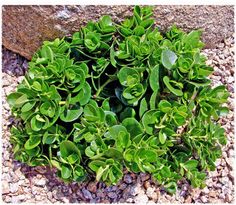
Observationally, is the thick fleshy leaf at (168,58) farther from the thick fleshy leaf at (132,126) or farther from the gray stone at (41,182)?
the gray stone at (41,182)

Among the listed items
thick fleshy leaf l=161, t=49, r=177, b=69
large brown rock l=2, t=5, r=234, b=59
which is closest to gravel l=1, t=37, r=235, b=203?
large brown rock l=2, t=5, r=234, b=59

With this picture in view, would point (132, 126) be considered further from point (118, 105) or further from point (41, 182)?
point (41, 182)

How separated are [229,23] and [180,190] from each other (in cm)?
75

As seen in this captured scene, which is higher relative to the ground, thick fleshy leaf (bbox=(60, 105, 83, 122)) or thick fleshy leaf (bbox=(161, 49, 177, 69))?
thick fleshy leaf (bbox=(161, 49, 177, 69))

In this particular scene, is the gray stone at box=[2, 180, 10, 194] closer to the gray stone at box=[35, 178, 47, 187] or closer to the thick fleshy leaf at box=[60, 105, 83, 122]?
the gray stone at box=[35, 178, 47, 187]

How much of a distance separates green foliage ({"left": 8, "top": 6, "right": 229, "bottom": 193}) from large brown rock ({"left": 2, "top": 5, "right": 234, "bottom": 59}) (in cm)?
7

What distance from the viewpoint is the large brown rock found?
1955 millimetres

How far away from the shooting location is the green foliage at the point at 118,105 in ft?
5.66

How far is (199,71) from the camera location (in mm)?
1773

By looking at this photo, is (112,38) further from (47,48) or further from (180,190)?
(180,190)

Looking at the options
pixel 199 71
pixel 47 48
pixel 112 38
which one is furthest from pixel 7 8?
pixel 199 71

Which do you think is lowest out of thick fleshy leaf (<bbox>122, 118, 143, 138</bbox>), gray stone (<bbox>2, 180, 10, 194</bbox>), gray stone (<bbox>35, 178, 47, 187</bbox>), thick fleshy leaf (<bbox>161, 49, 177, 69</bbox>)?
gray stone (<bbox>2, 180, 10, 194</bbox>)

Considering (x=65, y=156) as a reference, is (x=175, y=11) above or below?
above

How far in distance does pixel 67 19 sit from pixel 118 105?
1.27 ft
